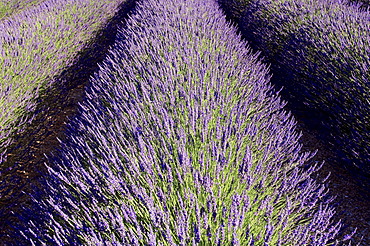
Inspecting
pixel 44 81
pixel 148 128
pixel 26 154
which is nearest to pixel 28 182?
pixel 26 154

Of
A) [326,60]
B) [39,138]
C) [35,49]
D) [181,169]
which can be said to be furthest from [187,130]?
[35,49]

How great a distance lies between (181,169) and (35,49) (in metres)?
3.14

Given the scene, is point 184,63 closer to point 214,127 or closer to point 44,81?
point 214,127

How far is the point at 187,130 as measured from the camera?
1.99 m

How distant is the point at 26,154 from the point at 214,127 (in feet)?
7.50

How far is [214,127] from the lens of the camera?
204cm

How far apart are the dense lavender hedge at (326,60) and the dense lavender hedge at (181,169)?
0.83 metres

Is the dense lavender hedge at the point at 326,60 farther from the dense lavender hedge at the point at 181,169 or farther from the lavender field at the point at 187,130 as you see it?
the dense lavender hedge at the point at 181,169

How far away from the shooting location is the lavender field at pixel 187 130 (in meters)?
1.45

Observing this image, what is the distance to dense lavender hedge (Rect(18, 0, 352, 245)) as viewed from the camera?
4.51 ft

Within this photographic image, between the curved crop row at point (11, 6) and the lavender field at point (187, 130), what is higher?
the curved crop row at point (11, 6)

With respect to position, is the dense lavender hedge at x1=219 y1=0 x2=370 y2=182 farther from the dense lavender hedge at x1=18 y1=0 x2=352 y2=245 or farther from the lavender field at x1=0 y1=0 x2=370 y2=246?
the dense lavender hedge at x1=18 y1=0 x2=352 y2=245

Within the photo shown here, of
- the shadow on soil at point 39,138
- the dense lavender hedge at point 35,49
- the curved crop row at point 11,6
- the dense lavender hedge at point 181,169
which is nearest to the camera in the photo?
the dense lavender hedge at point 181,169

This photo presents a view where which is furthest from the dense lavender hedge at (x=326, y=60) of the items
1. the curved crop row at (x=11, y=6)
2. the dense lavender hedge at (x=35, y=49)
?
the curved crop row at (x=11, y=6)
